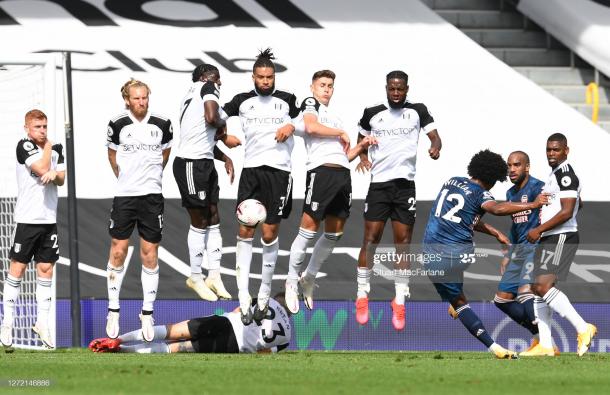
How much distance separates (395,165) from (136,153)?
2422 millimetres

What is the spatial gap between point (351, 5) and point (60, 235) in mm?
5634

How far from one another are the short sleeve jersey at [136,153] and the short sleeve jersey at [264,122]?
2.34 feet

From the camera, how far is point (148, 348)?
1153 cm

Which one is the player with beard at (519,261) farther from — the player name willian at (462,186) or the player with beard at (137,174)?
the player with beard at (137,174)

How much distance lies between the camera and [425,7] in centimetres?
1772

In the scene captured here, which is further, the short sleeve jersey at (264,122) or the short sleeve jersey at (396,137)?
the short sleeve jersey at (396,137)

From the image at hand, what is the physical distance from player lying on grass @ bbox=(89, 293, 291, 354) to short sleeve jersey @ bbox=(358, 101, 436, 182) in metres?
1.72

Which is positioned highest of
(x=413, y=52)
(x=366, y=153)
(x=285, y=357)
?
(x=413, y=52)

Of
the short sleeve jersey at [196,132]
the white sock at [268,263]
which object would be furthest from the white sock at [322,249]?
the short sleeve jersey at [196,132]

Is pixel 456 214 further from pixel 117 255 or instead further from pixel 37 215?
pixel 37 215

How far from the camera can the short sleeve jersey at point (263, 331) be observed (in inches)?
451

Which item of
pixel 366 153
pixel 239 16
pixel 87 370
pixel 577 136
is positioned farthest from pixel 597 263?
pixel 87 370

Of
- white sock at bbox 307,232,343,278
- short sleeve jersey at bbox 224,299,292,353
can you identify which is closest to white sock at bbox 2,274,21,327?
short sleeve jersey at bbox 224,299,292,353

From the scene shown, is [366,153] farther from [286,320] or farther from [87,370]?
[87,370]
